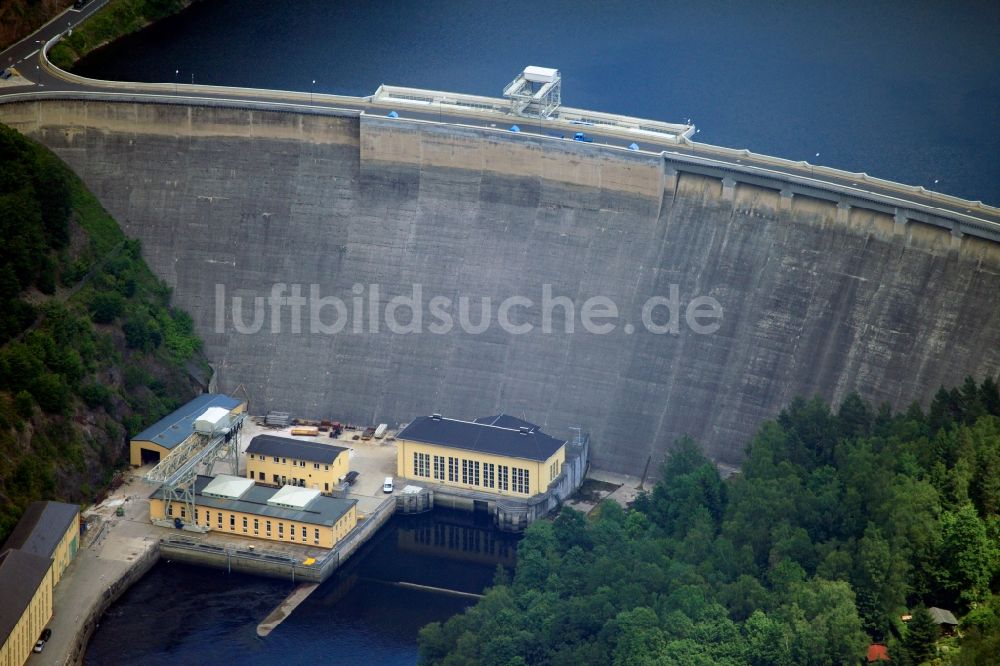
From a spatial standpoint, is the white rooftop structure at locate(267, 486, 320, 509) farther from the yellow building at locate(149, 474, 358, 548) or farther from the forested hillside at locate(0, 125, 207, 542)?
the forested hillside at locate(0, 125, 207, 542)

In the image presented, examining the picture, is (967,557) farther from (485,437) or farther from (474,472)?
(474,472)

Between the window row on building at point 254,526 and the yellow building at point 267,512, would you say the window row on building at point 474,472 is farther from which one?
the window row on building at point 254,526

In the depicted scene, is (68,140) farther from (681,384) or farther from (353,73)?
(681,384)

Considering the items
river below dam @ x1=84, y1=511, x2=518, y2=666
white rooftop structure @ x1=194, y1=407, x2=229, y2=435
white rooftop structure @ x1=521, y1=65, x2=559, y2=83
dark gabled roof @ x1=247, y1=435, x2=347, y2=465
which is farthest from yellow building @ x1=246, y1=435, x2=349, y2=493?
white rooftop structure @ x1=521, y1=65, x2=559, y2=83

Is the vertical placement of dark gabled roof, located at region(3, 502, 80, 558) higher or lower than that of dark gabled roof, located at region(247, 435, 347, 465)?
lower

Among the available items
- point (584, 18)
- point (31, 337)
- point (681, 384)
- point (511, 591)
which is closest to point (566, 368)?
point (681, 384)


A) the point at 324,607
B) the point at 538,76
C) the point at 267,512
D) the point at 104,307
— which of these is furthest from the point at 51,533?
the point at 538,76
